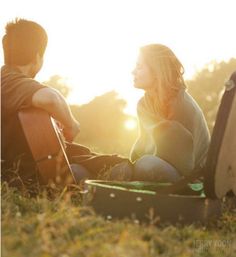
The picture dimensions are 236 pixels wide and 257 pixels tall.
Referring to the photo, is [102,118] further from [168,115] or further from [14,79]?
[14,79]

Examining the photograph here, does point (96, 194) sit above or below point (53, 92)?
below

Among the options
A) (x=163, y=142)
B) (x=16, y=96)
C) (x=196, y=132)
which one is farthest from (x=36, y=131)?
(x=196, y=132)

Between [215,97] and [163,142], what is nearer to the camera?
[163,142]

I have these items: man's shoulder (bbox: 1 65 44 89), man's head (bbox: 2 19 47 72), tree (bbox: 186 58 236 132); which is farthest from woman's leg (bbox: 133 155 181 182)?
tree (bbox: 186 58 236 132)

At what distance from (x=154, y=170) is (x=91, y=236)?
80.4 inches

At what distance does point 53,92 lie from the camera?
5.64 metres

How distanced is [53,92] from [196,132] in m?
1.65

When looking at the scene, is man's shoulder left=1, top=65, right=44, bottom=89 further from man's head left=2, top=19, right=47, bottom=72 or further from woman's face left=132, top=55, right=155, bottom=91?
woman's face left=132, top=55, right=155, bottom=91

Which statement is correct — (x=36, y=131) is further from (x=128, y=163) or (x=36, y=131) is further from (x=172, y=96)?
(x=172, y=96)

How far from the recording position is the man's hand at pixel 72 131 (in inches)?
241

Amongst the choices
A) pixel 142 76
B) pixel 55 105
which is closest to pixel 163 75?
pixel 142 76

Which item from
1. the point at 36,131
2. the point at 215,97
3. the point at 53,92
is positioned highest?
the point at 53,92

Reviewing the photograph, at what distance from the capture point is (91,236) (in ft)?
12.3

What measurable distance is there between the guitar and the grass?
0.66 metres
